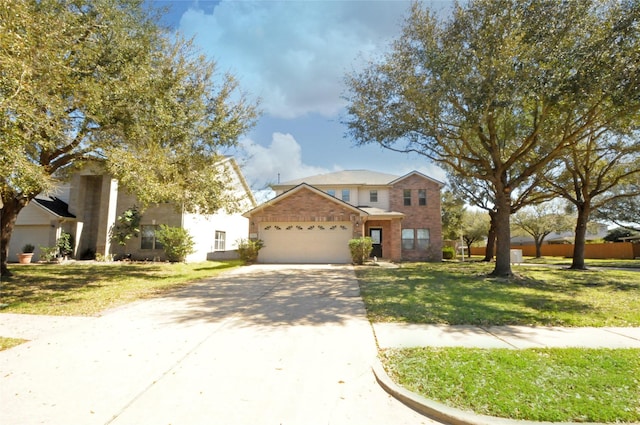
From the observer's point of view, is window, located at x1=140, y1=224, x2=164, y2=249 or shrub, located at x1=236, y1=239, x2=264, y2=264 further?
window, located at x1=140, y1=224, x2=164, y2=249

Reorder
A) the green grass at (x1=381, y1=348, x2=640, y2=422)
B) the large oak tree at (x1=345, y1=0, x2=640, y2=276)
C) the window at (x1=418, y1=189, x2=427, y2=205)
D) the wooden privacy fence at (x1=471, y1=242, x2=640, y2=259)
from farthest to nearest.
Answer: the wooden privacy fence at (x1=471, y1=242, x2=640, y2=259), the window at (x1=418, y1=189, x2=427, y2=205), the large oak tree at (x1=345, y1=0, x2=640, y2=276), the green grass at (x1=381, y1=348, x2=640, y2=422)

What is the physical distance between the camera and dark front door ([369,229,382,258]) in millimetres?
24000

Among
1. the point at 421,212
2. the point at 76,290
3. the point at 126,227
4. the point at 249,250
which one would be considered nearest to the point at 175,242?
the point at 126,227

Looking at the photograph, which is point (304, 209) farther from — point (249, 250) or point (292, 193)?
point (249, 250)

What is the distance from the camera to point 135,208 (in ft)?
67.9

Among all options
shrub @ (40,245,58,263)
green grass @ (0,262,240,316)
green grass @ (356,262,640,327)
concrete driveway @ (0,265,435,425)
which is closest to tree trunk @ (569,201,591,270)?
green grass @ (356,262,640,327)

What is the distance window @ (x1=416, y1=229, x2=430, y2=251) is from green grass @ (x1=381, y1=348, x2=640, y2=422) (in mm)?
20609

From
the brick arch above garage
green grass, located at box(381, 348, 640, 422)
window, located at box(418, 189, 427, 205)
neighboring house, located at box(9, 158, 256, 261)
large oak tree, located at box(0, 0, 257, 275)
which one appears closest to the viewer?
green grass, located at box(381, 348, 640, 422)

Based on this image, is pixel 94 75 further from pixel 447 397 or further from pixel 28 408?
pixel 447 397

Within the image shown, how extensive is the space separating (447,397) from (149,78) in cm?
1154

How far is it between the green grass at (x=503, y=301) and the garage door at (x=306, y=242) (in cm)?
801

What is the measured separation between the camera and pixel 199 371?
411 cm

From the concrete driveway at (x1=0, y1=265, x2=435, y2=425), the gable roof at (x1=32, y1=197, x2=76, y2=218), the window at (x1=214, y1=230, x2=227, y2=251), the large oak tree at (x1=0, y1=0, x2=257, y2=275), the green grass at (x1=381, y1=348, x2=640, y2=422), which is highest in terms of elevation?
the large oak tree at (x1=0, y1=0, x2=257, y2=275)

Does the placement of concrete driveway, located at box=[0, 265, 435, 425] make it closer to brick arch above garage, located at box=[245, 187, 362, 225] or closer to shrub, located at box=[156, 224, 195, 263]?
shrub, located at box=[156, 224, 195, 263]
